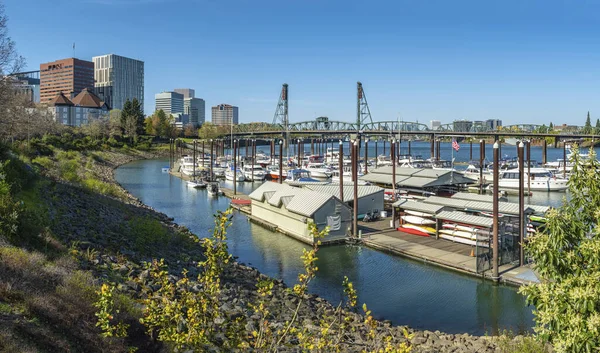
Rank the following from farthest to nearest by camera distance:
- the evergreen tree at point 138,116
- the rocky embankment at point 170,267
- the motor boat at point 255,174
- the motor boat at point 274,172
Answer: the evergreen tree at point 138,116 < the motor boat at point 274,172 < the motor boat at point 255,174 < the rocky embankment at point 170,267

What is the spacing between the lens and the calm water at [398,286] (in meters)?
17.7

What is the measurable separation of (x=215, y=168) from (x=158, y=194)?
1948cm

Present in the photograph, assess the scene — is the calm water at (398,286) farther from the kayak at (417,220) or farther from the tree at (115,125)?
the tree at (115,125)

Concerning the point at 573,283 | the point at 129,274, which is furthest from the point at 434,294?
the point at 573,283

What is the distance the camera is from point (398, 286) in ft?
68.7

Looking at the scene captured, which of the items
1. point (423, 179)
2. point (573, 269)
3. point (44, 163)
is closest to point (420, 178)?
point (423, 179)

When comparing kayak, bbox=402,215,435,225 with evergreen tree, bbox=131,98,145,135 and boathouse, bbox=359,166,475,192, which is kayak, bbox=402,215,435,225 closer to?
boathouse, bbox=359,166,475,192

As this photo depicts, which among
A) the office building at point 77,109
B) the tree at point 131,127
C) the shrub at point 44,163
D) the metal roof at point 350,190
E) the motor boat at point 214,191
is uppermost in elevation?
the office building at point 77,109

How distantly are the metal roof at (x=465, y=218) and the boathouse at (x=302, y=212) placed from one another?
5295 millimetres

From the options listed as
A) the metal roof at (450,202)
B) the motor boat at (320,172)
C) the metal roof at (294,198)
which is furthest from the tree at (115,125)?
the metal roof at (450,202)

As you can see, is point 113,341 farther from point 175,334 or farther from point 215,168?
point 215,168

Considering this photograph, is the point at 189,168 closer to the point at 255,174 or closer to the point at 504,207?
the point at 255,174

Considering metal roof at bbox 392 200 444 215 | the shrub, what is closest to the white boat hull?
metal roof at bbox 392 200 444 215

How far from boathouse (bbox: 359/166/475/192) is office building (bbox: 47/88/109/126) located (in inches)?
4336
